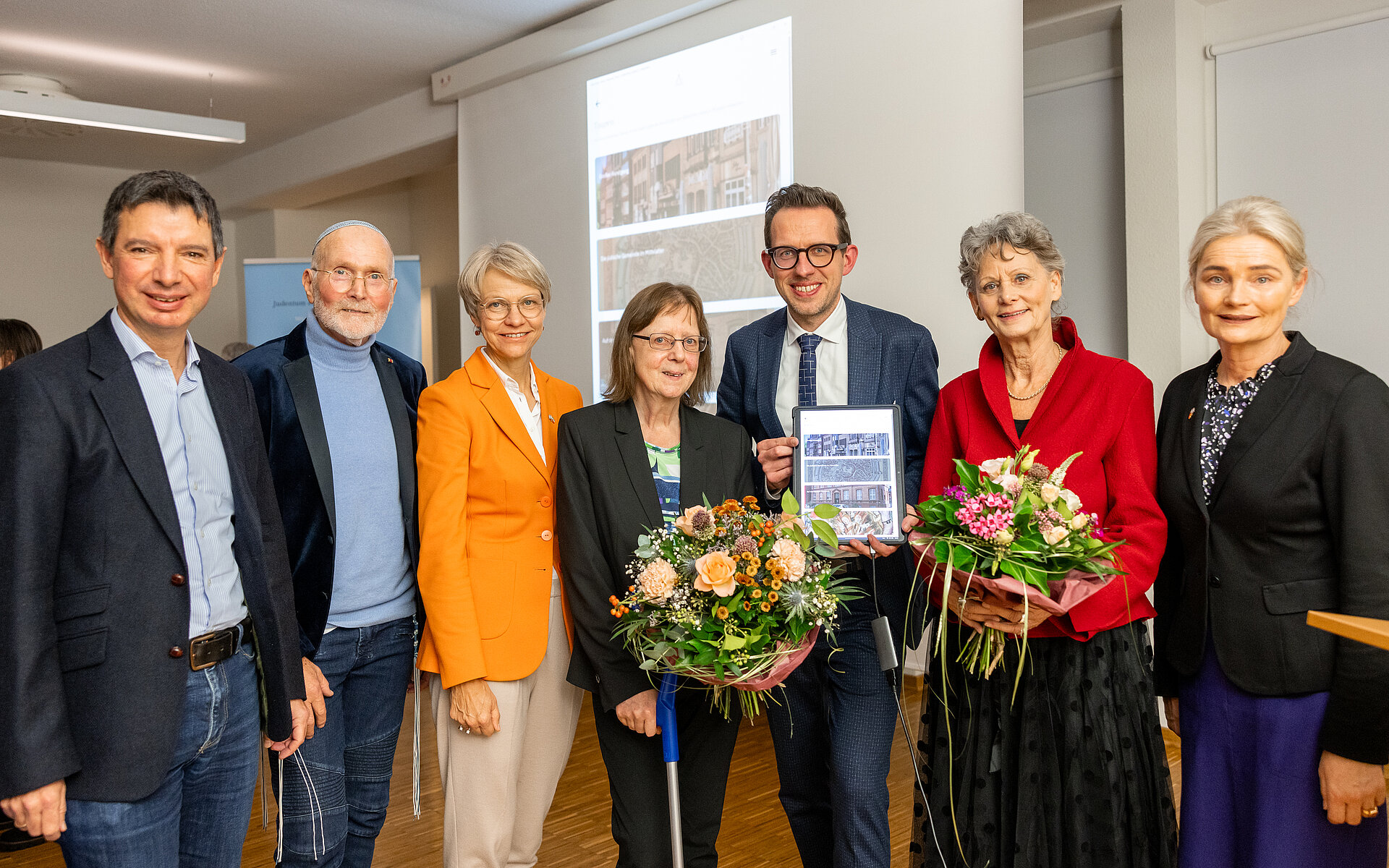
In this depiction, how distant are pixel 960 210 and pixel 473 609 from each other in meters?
3.26

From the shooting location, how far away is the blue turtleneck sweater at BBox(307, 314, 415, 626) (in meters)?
2.23

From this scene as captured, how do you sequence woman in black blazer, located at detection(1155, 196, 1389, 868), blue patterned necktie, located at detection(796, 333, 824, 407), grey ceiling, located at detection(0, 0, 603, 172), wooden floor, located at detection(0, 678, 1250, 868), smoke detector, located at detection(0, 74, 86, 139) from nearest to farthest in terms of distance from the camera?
1. woman in black blazer, located at detection(1155, 196, 1389, 868)
2. blue patterned necktie, located at detection(796, 333, 824, 407)
3. wooden floor, located at detection(0, 678, 1250, 868)
4. grey ceiling, located at detection(0, 0, 603, 172)
5. smoke detector, located at detection(0, 74, 86, 139)

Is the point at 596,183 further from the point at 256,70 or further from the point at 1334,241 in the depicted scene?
the point at 1334,241

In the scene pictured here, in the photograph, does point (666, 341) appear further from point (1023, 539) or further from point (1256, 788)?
point (1256, 788)

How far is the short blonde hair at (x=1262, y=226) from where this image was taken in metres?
1.91

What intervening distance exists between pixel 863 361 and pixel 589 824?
2287mm

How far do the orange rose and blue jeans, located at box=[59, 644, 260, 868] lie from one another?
0.92 m

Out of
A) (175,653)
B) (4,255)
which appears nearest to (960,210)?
(175,653)

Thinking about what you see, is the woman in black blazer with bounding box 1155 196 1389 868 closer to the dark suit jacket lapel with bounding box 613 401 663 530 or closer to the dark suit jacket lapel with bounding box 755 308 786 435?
the dark suit jacket lapel with bounding box 755 308 786 435

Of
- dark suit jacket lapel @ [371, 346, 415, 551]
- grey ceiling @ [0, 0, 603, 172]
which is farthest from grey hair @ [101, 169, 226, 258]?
grey ceiling @ [0, 0, 603, 172]

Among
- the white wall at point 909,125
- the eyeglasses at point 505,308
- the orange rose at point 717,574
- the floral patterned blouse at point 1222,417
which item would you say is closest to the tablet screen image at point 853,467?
the orange rose at point 717,574

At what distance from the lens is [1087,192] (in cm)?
589

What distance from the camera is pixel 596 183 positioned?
6465 millimetres

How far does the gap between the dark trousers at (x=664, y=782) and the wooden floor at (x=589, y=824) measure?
1.27m
